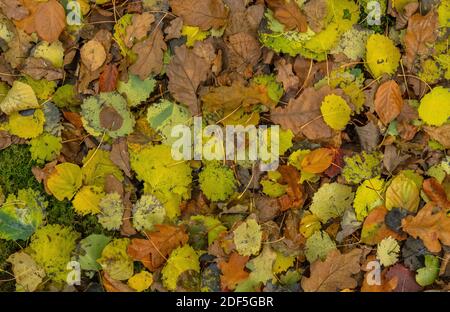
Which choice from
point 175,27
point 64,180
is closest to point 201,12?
point 175,27

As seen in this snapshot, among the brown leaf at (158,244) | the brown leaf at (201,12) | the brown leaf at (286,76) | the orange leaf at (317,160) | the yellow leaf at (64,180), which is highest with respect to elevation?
the brown leaf at (201,12)

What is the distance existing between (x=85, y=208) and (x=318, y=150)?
784 millimetres

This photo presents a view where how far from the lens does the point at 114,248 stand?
1.75 m

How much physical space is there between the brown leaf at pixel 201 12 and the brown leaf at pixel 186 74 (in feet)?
0.31

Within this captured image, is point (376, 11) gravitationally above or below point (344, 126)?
above

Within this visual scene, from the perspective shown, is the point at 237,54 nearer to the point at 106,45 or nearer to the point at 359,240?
the point at 106,45

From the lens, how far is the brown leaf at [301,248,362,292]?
5.74ft

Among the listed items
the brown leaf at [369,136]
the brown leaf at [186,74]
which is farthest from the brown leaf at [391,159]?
the brown leaf at [186,74]

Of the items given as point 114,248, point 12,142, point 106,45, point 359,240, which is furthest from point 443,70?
point 12,142

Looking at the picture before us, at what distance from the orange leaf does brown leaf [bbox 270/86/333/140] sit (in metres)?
0.06

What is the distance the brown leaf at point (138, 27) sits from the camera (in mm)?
1753

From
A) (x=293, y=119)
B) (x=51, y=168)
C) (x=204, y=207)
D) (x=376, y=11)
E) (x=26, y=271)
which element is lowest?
(x=26, y=271)

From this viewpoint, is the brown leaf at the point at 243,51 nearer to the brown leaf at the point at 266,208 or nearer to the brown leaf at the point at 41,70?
the brown leaf at the point at 266,208

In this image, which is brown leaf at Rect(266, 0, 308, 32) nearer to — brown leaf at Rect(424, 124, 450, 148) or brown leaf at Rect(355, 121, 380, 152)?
brown leaf at Rect(355, 121, 380, 152)
